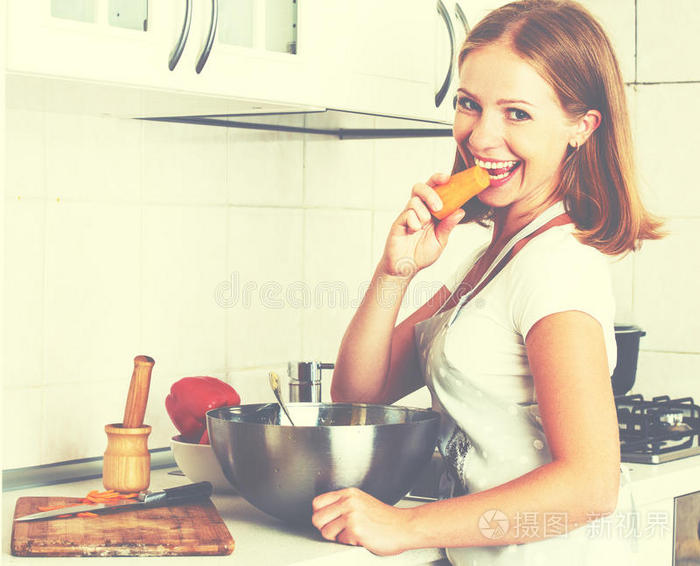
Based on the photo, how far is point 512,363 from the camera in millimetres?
1381

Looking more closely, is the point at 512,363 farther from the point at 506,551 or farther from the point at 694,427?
the point at 694,427

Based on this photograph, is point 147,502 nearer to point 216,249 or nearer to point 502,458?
point 502,458

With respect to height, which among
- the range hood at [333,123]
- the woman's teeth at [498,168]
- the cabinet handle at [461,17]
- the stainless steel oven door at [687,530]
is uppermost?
the cabinet handle at [461,17]

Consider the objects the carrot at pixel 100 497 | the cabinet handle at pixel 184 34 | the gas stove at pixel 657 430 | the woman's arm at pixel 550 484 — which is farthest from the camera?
the gas stove at pixel 657 430

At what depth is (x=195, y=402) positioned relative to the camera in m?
1.64

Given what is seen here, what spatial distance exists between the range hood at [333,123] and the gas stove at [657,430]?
2.22ft

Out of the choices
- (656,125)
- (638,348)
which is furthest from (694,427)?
(656,125)

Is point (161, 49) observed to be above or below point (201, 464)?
above

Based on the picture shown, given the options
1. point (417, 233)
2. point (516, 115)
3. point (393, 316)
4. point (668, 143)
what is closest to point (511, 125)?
point (516, 115)

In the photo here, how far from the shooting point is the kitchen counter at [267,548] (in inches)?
49.4

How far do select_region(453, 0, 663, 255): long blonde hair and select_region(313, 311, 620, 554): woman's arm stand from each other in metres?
0.18

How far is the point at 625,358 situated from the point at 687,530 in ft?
1.49

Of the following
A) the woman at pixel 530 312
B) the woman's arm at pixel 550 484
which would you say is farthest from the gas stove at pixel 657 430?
the woman's arm at pixel 550 484

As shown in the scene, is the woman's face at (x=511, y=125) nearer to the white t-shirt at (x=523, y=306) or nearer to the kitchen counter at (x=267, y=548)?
the white t-shirt at (x=523, y=306)
